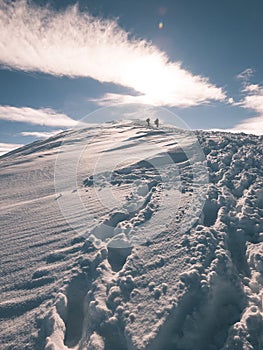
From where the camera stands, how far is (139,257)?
20.3 ft

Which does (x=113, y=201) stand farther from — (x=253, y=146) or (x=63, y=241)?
(x=253, y=146)

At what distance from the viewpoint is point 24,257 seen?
669 centimetres

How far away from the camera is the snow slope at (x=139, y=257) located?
4.79m

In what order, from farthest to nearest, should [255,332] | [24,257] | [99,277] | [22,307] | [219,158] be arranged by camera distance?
[219,158], [24,257], [99,277], [22,307], [255,332]

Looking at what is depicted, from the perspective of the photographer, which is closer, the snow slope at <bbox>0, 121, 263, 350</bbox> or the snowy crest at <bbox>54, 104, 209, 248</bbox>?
the snow slope at <bbox>0, 121, 263, 350</bbox>

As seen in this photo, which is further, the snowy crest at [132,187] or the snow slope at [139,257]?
the snowy crest at [132,187]

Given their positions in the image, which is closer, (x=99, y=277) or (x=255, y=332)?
(x=255, y=332)

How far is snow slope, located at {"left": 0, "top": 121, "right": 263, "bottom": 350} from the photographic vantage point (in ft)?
15.7

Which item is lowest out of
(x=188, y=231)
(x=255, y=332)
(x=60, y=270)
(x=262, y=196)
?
(x=255, y=332)

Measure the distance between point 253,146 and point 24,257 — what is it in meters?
10.2

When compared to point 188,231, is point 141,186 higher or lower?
higher

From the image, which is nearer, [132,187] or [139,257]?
[139,257]

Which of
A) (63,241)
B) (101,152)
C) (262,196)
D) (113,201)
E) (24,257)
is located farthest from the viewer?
(101,152)

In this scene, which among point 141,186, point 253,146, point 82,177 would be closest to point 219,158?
point 253,146
